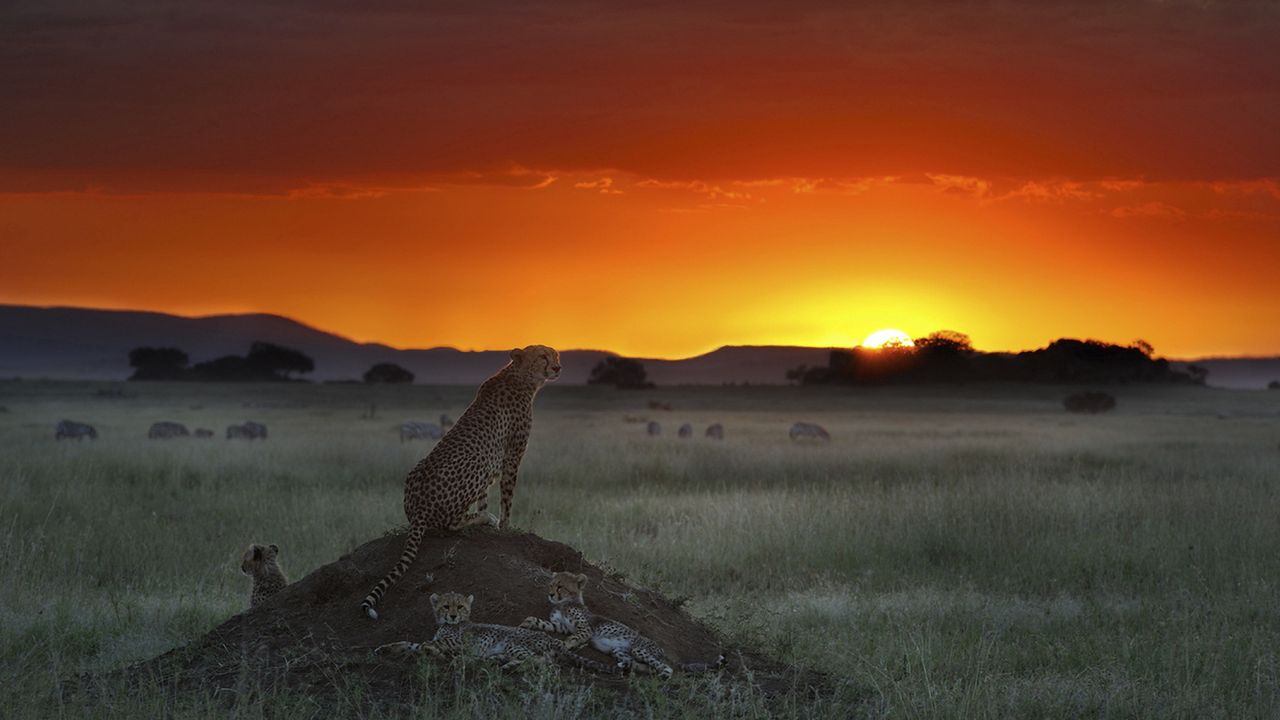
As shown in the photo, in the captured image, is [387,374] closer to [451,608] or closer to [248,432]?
[248,432]

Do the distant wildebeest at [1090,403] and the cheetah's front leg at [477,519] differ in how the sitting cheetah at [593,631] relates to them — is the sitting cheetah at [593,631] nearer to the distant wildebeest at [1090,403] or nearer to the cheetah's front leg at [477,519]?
the cheetah's front leg at [477,519]

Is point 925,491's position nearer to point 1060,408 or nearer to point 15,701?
point 15,701

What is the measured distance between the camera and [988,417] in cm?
5778

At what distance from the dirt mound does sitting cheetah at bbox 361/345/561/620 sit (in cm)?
16

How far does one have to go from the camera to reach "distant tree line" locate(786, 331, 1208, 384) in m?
81.3

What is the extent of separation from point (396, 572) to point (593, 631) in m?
1.53

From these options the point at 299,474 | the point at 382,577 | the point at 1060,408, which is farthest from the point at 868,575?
the point at 1060,408

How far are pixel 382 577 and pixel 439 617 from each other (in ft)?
3.80

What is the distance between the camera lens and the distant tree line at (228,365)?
337 feet

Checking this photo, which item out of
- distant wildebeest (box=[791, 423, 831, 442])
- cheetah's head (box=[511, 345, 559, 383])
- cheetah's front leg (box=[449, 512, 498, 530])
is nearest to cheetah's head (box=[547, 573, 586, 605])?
cheetah's front leg (box=[449, 512, 498, 530])

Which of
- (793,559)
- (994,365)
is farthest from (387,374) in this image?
(793,559)

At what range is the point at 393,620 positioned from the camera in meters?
7.97

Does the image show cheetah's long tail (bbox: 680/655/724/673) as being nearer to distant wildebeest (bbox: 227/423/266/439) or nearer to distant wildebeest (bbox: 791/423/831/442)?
distant wildebeest (bbox: 791/423/831/442)

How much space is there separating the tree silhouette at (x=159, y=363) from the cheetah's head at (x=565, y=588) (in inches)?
4006
